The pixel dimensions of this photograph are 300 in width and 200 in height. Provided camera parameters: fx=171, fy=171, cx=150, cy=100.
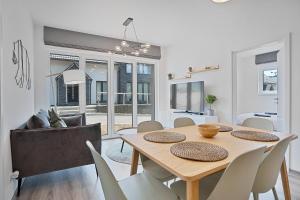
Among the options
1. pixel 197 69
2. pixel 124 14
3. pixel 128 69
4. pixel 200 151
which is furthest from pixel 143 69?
pixel 200 151

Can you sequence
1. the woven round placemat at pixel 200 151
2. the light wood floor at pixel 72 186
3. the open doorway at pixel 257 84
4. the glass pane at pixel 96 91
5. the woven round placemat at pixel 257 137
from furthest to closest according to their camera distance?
the open doorway at pixel 257 84
the glass pane at pixel 96 91
the light wood floor at pixel 72 186
the woven round placemat at pixel 257 137
the woven round placemat at pixel 200 151

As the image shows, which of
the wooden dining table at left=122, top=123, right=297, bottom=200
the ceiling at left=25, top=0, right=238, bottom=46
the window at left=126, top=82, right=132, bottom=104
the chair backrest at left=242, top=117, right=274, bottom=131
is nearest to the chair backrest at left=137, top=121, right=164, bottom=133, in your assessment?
the wooden dining table at left=122, top=123, right=297, bottom=200

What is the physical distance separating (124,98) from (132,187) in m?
3.61

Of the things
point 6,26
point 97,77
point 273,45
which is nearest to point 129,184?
point 6,26

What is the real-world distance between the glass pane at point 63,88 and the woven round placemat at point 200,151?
11.5ft

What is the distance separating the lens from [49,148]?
204 cm

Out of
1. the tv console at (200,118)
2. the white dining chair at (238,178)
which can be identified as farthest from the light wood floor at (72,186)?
the tv console at (200,118)

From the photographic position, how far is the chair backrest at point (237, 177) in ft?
2.90

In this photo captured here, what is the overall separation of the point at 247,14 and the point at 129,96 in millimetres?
3239

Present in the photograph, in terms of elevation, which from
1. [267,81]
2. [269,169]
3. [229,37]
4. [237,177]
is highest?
[229,37]

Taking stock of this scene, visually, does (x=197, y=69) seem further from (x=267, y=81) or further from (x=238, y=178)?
(x=238, y=178)

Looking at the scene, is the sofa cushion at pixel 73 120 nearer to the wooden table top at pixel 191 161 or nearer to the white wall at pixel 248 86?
the wooden table top at pixel 191 161

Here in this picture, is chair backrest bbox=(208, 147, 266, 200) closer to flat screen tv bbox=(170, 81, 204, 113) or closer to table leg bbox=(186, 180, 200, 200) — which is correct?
table leg bbox=(186, 180, 200, 200)

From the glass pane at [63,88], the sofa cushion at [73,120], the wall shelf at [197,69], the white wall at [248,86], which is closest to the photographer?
the sofa cushion at [73,120]
